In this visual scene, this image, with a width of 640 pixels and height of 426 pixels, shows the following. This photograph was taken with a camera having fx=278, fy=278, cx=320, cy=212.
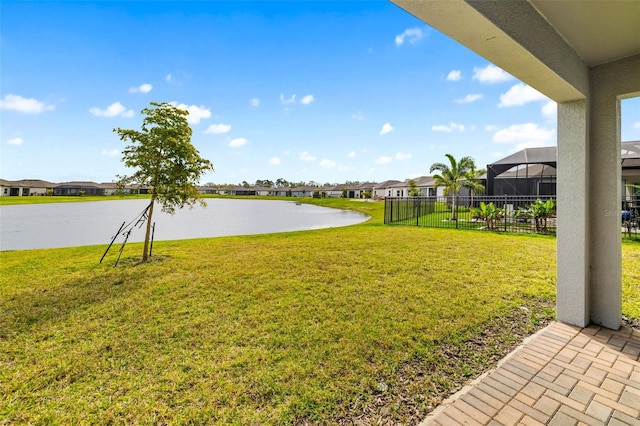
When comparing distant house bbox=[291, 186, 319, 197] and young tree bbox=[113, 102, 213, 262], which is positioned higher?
distant house bbox=[291, 186, 319, 197]

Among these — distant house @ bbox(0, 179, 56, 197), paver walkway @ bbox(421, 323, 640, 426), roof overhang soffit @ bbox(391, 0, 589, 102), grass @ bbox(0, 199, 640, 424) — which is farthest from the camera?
distant house @ bbox(0, 179, 56, 197)

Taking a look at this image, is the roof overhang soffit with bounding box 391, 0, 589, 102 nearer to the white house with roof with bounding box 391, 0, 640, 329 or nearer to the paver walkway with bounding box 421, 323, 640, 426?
the white house with roof with bounding box 391, 0, 640, 329

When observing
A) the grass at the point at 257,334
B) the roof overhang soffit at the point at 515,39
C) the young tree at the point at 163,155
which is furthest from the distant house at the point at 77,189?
the roof overhang soffit at the point at 515,39

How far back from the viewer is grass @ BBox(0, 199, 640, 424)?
204 centimetres

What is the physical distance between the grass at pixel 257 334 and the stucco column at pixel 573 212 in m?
0.43

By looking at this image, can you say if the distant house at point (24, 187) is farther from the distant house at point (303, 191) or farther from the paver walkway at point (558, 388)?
the paver walkway at point (558, 388)

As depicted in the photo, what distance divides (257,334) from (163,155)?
532cm

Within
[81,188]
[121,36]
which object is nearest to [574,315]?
[121,36]

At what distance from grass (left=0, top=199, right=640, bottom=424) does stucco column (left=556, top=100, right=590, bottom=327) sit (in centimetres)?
43

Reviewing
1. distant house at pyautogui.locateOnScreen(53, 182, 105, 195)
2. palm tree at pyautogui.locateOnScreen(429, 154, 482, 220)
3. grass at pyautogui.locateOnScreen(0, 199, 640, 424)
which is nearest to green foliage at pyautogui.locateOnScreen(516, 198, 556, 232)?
grass at pyautogui.locateOnScreen(0, 199, 640, 424)

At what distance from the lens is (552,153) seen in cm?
1548

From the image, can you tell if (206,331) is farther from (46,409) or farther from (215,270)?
(215,270)

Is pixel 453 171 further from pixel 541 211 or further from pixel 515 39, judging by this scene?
pixel 515 39

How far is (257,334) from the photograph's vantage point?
10.1ft
